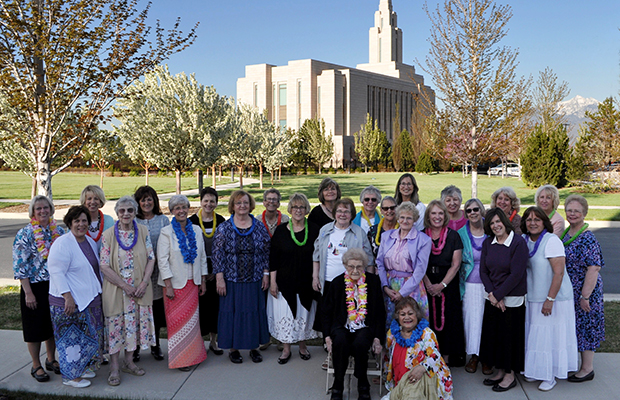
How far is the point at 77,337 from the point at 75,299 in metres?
0.39

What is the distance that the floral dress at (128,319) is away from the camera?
15.3ft

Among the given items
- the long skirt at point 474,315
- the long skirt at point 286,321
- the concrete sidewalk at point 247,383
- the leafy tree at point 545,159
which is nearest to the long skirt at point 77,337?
the concrete sidewalk at point 247,383

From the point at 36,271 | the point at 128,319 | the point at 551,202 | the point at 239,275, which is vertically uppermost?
the point at 551,202

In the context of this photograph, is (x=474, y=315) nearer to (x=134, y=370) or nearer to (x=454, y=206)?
(x=454, y=206)

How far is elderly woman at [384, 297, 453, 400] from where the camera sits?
4.04 m

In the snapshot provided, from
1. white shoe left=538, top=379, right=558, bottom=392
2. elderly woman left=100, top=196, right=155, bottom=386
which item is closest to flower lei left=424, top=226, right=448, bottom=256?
white shoe left=538, top=379, right=558, bottom=392

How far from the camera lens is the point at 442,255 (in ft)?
15.6

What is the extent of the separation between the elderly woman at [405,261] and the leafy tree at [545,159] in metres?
27.5

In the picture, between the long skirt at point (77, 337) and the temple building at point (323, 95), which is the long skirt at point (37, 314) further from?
the temple building at point (323, 95)

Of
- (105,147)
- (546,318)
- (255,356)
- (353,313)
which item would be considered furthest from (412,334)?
(105,147)

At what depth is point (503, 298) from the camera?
14.9ft

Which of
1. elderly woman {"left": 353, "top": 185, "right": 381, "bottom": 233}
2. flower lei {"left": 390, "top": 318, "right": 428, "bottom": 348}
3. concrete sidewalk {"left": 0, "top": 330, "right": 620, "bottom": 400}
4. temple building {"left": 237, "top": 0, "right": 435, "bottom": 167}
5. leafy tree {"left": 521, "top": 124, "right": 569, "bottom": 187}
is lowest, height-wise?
concrete sidewalk {"left": 0, "top": 330, "right": 620, "bottom": 400}

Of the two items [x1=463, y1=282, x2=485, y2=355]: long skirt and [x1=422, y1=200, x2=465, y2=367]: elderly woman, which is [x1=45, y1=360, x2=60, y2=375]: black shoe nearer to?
[x1=422, y1=200, x2=465, y2=367]: elderly woman

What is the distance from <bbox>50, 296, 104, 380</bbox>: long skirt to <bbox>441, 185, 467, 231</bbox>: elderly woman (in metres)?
3.85
